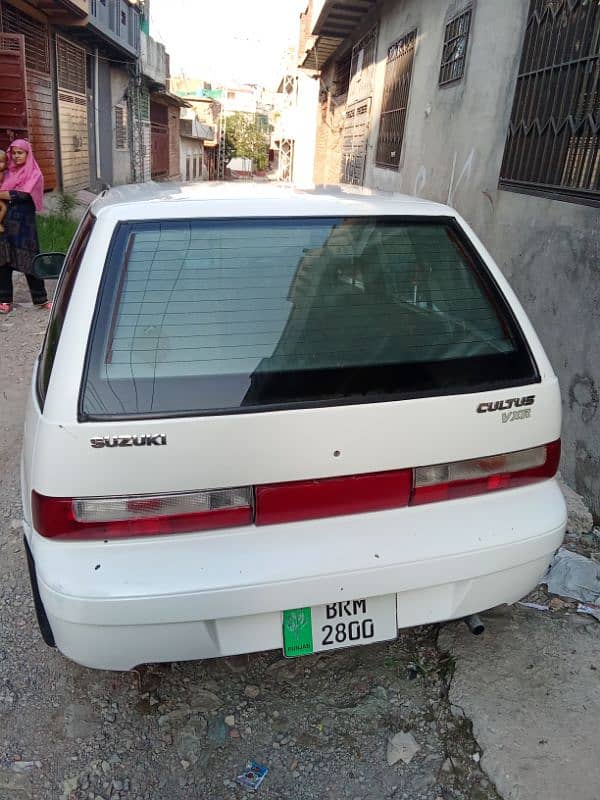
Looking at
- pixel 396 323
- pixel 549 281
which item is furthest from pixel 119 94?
pixel 396 323

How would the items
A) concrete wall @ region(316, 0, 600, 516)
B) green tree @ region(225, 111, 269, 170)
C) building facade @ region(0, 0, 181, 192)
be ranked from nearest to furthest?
concrete wall @ region(316, 0, 600, 516), building facade @ region(0, 0, 181, 192), green tree @ region(225, 111, 269, 170)

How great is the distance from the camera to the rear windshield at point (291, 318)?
1798 millimetres

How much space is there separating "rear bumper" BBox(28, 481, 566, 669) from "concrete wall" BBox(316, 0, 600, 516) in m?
1.58

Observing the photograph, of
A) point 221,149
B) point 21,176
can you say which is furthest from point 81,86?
point 221,149

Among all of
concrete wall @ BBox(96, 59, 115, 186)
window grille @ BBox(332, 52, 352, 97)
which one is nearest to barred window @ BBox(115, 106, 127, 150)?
concrete wall @ BBox(96, 59, 115, 186)

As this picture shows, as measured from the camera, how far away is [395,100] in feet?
28.1

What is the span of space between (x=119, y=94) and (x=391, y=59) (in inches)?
606

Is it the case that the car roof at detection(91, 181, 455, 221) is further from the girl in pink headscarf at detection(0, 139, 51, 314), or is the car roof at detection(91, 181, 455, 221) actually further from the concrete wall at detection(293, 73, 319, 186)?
the concrete wall at detection(293, 73, 319, 186)

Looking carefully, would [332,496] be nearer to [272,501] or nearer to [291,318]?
[272,501]

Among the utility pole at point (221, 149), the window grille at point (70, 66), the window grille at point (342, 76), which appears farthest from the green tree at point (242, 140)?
the window grille at point (342, 76)

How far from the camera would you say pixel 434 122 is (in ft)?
21.7

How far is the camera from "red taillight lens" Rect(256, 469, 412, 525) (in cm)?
184

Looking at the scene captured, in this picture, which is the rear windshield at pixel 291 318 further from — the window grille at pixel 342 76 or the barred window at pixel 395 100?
the window grille at pixel 342 76

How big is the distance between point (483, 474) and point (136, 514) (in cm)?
106
